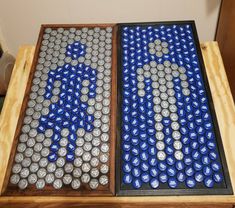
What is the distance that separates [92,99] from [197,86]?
37 cm

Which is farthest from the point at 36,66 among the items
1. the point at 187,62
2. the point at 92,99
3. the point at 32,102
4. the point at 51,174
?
the point at 187,62

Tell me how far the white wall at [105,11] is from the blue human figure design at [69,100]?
0.46 meters

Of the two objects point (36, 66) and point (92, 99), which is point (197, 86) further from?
point (36, 66)

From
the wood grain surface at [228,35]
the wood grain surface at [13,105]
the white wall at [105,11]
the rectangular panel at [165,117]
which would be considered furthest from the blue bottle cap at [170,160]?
the white wall at [105,11]

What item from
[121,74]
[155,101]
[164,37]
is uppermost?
[164,37]

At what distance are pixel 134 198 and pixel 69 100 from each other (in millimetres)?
398

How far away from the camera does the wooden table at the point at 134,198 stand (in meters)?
0.91

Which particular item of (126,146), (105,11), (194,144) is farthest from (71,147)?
(105,11)

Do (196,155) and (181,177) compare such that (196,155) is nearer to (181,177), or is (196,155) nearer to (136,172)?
(181,177)

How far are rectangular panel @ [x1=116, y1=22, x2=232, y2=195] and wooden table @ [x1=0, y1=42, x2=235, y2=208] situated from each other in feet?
0.08

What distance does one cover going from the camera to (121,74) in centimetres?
117

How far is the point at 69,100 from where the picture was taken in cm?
111

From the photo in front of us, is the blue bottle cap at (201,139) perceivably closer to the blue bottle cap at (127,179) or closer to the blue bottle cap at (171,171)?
the blue bottle cap at (171,171)

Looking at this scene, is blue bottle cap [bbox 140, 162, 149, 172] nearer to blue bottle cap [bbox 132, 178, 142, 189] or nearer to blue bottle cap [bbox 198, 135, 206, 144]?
blue bottle cap [bbox 132, 178, 142, 189]
